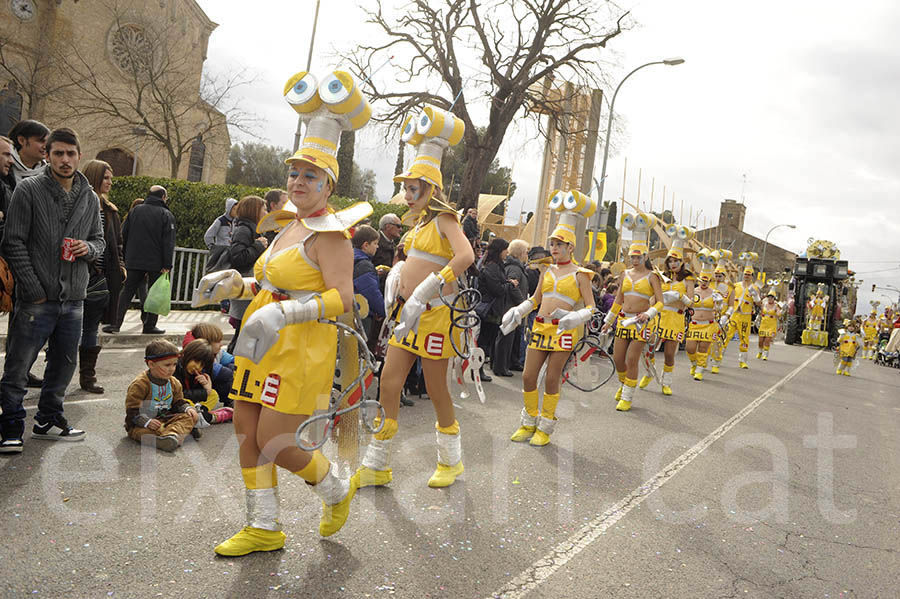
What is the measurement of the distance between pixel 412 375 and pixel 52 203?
419cm

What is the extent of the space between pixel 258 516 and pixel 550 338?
3.32 metres

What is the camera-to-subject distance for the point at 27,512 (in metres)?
3.53

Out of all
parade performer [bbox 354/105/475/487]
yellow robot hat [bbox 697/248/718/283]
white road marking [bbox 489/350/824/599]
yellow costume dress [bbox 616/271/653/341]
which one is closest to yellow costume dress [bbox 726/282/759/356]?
yellow robot hat [bbox 697/248/718/283]

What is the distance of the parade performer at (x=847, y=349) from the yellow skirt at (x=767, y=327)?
1.67 metres

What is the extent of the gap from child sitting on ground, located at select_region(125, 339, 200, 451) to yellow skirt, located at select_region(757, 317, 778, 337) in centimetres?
1705

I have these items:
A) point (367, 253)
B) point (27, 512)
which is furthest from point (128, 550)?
point (367, 253)

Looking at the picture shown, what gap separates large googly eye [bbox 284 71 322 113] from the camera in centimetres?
337

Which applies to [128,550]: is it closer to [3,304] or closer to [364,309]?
[364,309]

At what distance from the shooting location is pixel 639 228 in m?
8.29

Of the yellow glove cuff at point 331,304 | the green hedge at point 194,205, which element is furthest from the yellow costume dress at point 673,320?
the yellow glove cuff at point 331,304

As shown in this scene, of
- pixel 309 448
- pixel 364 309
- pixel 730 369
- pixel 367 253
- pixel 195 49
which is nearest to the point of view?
pixel 309 448

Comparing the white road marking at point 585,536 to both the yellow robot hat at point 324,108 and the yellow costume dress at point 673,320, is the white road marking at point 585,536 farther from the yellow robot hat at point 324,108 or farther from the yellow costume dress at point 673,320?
the yellow costume dress at point 673,320

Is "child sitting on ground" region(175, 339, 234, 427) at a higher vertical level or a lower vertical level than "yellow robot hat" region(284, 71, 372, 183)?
lower

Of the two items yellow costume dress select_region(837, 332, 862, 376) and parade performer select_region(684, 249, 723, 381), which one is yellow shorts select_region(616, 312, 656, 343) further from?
yellow costume dress select_region(837, 332, 862, 376)
